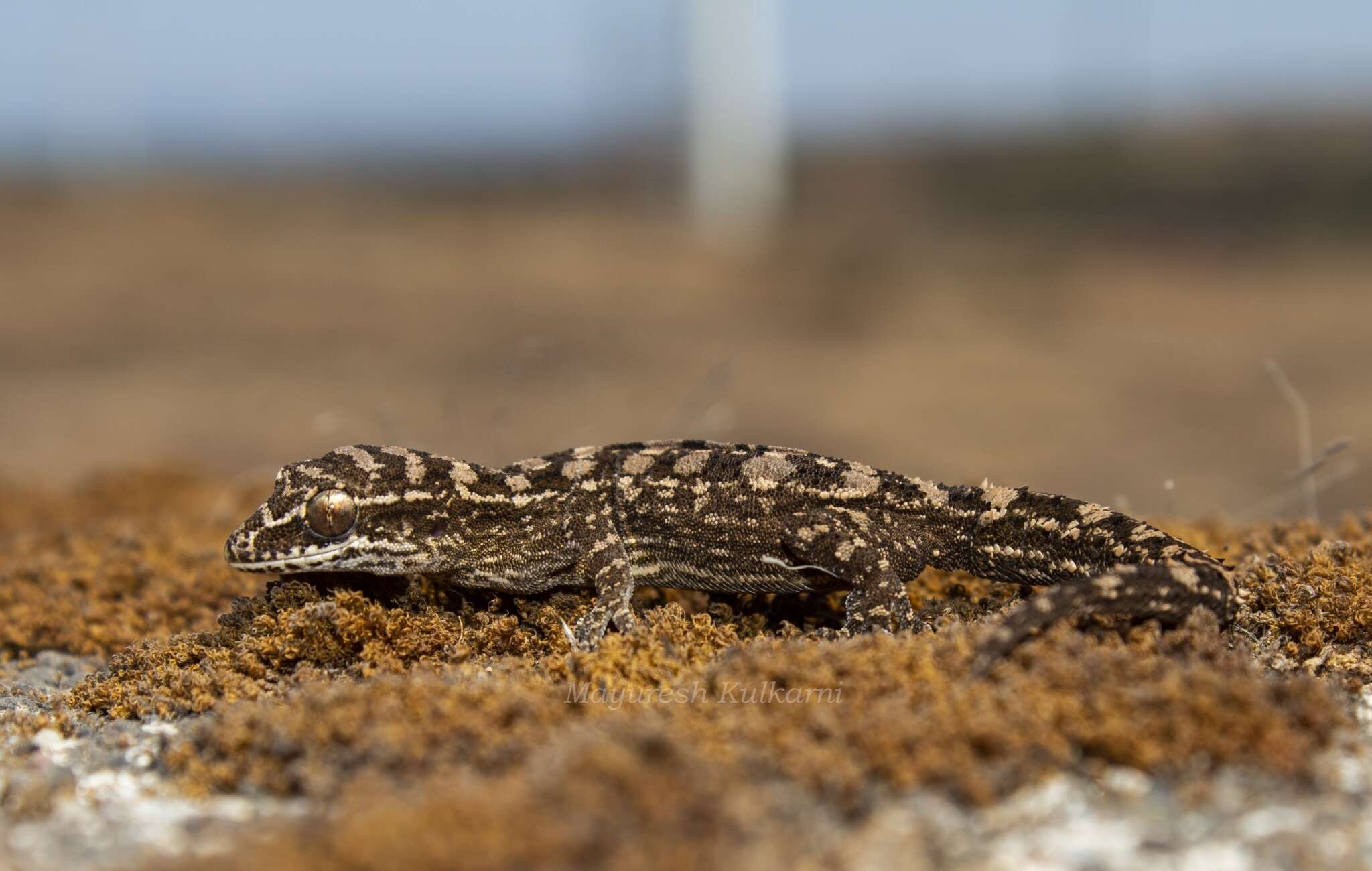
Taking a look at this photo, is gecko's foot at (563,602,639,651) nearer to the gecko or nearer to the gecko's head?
the gecko

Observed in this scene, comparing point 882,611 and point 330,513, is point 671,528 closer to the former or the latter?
point 882,611

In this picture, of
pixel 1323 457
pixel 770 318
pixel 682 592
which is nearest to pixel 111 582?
pixel 682 592

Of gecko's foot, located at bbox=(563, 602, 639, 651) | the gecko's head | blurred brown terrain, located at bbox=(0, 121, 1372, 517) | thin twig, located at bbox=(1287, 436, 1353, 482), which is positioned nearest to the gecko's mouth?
the gecko's head

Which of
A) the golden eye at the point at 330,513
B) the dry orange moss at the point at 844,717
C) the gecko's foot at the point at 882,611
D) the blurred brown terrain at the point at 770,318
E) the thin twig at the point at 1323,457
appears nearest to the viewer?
the dry orange moss at the point at 844,717

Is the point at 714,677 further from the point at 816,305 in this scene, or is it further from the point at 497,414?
the point at 816,305

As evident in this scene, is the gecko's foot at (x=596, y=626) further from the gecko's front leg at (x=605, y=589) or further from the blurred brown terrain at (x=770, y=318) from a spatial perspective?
the blurred brown terrain at (x=770, y=318)

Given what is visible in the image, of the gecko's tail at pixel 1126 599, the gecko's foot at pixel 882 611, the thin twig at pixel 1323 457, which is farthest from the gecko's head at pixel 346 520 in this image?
the thin twig at pixel 1323 457
